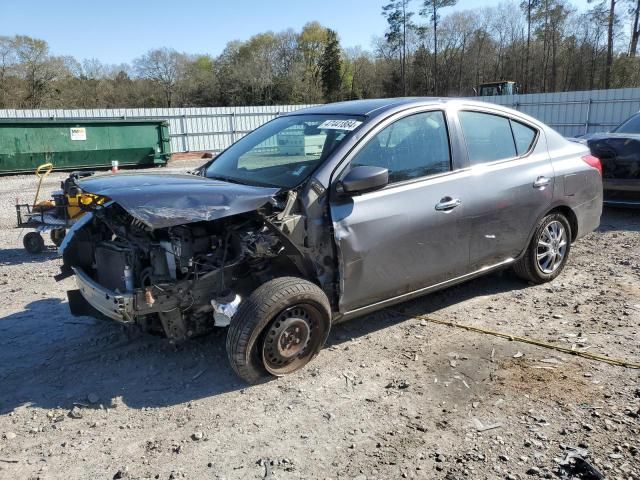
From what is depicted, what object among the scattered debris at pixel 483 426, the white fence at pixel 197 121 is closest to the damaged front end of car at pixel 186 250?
the scattered debris at pixel 483 426

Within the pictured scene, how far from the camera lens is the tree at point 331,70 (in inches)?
2547

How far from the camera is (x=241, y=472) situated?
2674 millimetres

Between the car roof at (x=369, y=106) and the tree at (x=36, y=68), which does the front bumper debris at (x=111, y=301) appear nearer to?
the car roof at (x=369, y=106)

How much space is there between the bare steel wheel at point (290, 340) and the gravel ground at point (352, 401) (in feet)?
0.39

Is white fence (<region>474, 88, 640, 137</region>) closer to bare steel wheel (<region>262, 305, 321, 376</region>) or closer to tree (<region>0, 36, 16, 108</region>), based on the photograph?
bare steel wheel (<region>262, 305, 321, 376</region>)

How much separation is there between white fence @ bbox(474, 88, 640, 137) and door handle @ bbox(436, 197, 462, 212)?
68.6ft

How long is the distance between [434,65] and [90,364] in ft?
209

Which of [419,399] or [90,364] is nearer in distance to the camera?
[419,399]

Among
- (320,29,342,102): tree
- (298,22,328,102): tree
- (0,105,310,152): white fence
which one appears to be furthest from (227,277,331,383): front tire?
(320,29,342,102): tree

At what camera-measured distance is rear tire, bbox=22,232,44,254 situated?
7.14 meters

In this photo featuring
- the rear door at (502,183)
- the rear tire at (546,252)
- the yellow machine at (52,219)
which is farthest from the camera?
the yellow machine at (52,219)

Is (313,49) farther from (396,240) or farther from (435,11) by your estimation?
(396,240)

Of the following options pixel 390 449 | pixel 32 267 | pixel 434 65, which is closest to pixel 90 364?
pixel 390 449

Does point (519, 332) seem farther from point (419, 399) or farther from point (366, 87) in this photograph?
point (366, 87)
